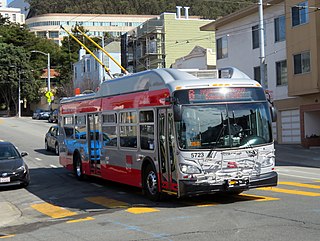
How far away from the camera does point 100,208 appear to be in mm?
12508

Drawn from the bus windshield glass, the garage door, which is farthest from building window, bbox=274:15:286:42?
the bus windshield glass

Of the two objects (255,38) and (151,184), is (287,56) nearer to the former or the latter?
(255,38)

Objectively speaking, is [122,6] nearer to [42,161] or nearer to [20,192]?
[42,161]

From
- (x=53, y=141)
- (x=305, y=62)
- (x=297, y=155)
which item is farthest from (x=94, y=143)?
(x=305, y=62)

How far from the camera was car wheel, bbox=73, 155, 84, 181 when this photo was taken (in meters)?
18.4

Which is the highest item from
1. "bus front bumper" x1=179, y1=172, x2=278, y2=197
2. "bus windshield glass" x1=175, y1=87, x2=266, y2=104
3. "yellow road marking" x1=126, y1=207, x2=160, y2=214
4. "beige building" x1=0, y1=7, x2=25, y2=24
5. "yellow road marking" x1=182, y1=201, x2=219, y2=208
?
"beige building" x1=0, y1=7, x2=25, y2=24

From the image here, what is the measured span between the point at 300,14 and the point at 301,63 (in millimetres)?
2880

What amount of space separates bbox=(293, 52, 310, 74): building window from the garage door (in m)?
2.80

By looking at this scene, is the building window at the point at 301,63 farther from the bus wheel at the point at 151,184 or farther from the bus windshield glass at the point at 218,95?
the bus wheel at the point at 151,184

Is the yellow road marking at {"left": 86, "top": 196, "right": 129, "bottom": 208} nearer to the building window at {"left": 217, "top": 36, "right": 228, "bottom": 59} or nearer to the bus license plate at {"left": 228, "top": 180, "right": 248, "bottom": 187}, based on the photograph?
the bus license plate at {"left": 228, "top": 180, "right": 248, "bottom": 187}

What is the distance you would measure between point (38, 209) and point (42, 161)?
1287 cm

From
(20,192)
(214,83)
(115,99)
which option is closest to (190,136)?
(214,83)

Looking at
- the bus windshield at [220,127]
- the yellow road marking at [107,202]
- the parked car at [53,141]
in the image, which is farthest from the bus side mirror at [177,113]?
the parked car at [53,141]

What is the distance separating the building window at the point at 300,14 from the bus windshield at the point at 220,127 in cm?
2007
